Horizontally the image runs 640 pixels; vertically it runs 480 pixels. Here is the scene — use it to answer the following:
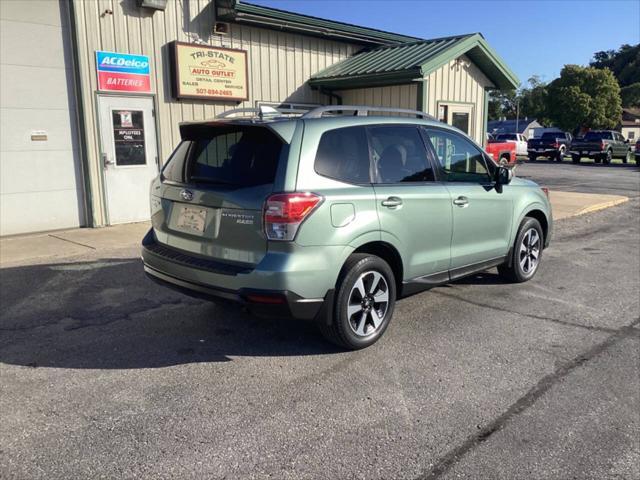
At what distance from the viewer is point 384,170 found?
4660 mm

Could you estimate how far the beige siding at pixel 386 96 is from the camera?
38.9 feet

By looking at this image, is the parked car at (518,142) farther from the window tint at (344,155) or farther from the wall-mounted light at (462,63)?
the window tint at (344,155)

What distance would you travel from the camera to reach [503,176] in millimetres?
5727

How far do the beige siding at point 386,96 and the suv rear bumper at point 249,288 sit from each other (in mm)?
8469

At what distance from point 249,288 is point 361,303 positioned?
38.6 inches

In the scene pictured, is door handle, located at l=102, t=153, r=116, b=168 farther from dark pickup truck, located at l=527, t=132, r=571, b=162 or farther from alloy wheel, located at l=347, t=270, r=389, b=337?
dark pickup truck, located at l=527, t=132, r=571, b=162

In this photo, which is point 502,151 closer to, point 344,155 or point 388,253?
point 388,253

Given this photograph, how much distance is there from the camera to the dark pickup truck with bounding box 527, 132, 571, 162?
3666 cm

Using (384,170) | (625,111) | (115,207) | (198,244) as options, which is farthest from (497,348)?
(625,111)

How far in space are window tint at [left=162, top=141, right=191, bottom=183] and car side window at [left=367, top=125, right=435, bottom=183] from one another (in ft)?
4.99

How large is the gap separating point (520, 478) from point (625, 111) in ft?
323

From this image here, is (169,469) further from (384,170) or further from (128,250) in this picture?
(128,250)

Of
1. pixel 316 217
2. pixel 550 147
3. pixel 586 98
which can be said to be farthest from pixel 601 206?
pixel 586 98

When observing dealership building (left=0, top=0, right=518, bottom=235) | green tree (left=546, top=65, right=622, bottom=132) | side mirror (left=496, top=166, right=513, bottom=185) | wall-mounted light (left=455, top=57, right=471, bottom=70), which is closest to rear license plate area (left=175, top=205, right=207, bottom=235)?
side mirror (left=496, top=166, right=513, bottom=185)
